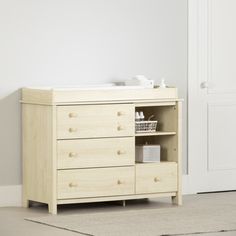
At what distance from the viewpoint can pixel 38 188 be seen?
18.6 ft

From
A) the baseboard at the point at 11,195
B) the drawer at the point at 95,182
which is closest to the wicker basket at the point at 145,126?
the drawer at the point at 95,182

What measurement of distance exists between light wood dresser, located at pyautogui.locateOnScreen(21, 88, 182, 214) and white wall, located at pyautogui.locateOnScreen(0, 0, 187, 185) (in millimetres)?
139

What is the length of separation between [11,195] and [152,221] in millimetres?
1100

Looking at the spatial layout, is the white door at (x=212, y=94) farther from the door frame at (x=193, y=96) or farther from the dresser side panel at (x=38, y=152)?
the dresser side panel at (x=38, y=152)

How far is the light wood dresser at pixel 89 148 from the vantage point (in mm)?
5500

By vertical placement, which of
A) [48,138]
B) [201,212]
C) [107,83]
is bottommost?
[201,212]

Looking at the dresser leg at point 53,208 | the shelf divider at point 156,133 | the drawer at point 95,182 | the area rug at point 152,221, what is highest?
the shelf divider at point 156,133

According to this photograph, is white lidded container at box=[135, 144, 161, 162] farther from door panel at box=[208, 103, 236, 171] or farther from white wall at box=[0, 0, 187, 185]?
door panel at box=[208, 103, 236, 171]

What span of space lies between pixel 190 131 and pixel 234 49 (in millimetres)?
730

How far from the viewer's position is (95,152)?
5598 millimetres

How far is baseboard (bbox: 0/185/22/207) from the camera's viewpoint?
579 centimetres

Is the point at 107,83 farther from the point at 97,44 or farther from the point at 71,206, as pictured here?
the point at 71,206

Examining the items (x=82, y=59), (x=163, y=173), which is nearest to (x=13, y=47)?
(x=82, y=59)

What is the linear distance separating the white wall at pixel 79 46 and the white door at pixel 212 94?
0.11 meters
